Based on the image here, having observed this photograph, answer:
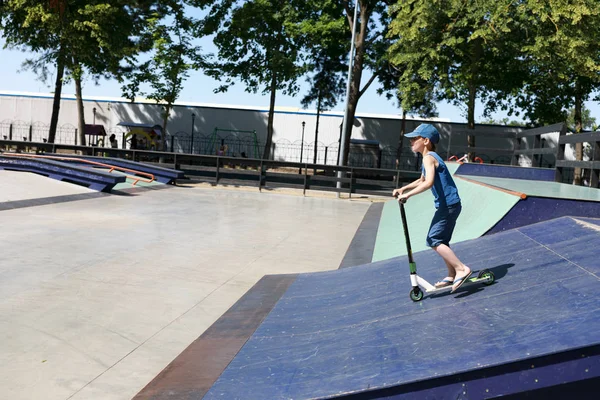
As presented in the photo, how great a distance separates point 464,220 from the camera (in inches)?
400

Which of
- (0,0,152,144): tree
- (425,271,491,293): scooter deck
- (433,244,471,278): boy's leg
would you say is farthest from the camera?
(0,0,152,144): tree

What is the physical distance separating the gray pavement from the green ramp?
96 centimetres


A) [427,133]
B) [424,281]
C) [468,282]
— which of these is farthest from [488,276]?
[427,133]

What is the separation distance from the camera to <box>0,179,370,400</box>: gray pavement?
4930mm

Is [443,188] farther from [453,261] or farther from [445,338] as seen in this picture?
[445,338]

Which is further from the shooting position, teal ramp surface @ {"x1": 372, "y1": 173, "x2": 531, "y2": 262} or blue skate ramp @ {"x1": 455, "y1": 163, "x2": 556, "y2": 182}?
blue skate ramp @ {"x1": 455, "y1": 163, "x2": 556, "y2": 182}

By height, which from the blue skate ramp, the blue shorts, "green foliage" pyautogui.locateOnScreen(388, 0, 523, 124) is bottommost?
the blue shorts

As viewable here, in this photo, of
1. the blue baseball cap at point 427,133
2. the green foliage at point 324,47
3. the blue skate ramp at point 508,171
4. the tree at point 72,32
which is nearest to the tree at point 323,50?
the green foliage at point 324,47

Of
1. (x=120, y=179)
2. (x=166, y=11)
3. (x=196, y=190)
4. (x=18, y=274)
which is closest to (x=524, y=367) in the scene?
(x=18, y=274)

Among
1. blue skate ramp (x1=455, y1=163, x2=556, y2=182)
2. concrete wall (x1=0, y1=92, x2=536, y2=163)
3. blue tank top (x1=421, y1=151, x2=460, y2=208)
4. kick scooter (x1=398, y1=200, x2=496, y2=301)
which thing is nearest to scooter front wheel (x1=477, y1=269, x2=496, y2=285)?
kick scooter (x1=398, y1=200, x2=496, y2=301)

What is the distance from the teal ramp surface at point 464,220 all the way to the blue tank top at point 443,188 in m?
2.52

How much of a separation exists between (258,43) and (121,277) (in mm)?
30891

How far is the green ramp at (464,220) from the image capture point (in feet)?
27.2

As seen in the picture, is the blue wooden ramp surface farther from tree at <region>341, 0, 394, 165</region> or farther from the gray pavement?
tree at <region>341, 0, 394, 165</region>
